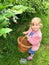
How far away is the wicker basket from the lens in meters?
4.34

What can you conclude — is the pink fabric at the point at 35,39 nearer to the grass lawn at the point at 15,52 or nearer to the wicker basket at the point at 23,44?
the wicker basket at the point at 23,44

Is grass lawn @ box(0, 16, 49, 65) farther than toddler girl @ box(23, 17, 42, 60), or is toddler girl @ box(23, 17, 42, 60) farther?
grass lawn @ box(0, 16, 49, 65)

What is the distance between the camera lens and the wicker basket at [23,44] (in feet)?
14.3

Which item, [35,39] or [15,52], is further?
[15,52]

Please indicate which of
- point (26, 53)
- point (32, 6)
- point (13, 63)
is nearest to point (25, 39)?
point (26, 53)

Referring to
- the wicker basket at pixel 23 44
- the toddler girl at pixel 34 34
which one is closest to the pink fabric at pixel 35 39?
the toddler girl at pixel 34 34

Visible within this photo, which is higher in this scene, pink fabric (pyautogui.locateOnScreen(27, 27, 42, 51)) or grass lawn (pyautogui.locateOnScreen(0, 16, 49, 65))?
pink fabric (pyautogui.locateOnScreen(27, 27, 42, 51))

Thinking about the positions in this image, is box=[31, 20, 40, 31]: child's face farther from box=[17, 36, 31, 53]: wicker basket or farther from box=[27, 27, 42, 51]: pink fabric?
box=[17, 36, 31, 53]: wicker basket

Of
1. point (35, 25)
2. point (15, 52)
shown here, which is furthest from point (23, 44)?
point (35, 25)

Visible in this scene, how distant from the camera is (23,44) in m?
4.50

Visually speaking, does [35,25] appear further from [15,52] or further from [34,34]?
[15,52]

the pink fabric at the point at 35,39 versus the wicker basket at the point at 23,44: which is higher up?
the pink fabric at the point at 35,39

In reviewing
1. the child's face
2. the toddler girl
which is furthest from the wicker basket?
the child's face

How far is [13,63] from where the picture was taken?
4.35 m
